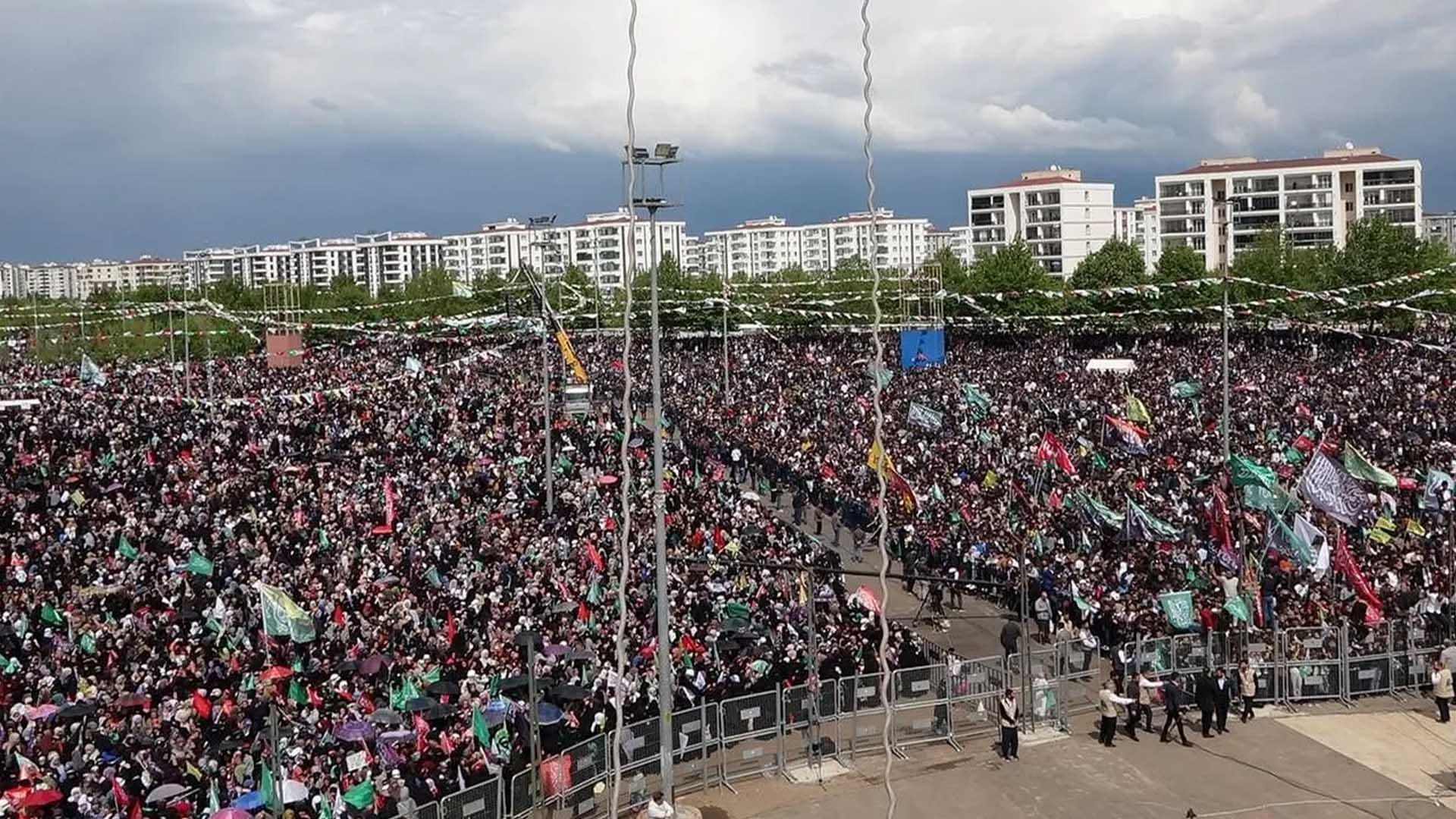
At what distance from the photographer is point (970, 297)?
65.0 meters

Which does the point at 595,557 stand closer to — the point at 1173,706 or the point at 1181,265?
the point at 1173,706

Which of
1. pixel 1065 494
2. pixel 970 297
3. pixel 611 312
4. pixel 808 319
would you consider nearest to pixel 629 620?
pixel 1065 494

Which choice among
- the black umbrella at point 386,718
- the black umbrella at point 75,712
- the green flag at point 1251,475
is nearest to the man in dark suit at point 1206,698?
the green flag at point 1251,475

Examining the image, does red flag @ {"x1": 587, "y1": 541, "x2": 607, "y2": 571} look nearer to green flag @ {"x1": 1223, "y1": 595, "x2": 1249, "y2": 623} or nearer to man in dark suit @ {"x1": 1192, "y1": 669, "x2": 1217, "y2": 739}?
man in dark suit @ {"x1": 1192, "y1": 669, "x2": 1217, "y2": 739}

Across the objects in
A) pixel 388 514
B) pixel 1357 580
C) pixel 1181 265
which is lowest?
pixel 1357 580

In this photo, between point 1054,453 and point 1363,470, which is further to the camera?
point 1054,453

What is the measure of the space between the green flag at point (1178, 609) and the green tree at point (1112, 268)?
53.0 metres

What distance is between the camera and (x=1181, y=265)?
73.4 meters

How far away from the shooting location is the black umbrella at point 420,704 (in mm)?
17188

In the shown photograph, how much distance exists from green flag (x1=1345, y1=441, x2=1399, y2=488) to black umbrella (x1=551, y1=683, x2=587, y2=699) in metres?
16.1

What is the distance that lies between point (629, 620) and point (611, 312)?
60169 mm

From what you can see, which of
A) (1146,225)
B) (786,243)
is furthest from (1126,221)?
(786,243)

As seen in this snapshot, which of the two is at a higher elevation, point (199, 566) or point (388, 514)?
point (388, 514)

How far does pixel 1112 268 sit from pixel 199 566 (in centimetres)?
6195
